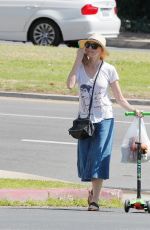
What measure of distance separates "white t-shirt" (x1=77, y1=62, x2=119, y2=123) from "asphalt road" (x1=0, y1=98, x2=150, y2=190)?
220 cm

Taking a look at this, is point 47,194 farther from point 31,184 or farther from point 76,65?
point 76,65

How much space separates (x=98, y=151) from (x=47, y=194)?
3.02 ft

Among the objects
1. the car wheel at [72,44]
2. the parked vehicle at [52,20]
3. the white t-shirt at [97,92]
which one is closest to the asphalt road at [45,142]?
the white t-shirt at [97,92]

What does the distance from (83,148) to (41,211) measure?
0.72 meters

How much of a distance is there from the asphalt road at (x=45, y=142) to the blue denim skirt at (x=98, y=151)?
2021mm

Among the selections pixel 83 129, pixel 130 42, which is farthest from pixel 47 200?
pixel 130 42

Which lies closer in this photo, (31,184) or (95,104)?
(95,104)

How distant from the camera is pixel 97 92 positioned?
9.97 meters

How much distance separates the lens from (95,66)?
10.0m

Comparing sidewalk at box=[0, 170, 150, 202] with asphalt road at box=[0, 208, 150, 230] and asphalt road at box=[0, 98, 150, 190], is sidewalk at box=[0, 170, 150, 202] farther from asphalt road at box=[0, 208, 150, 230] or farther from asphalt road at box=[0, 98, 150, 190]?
asphalt road at box=[0, 98, 150, 190]

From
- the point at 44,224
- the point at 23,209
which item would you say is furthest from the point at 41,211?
the point at 44,224

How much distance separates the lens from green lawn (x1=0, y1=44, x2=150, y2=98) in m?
20.3

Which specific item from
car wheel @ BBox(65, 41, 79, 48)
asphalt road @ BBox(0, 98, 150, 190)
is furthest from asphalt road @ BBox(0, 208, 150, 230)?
car wheel @ BBox(65, 41, 79, 48)

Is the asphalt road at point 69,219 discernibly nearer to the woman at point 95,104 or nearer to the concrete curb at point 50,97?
the woman at point 95,104
